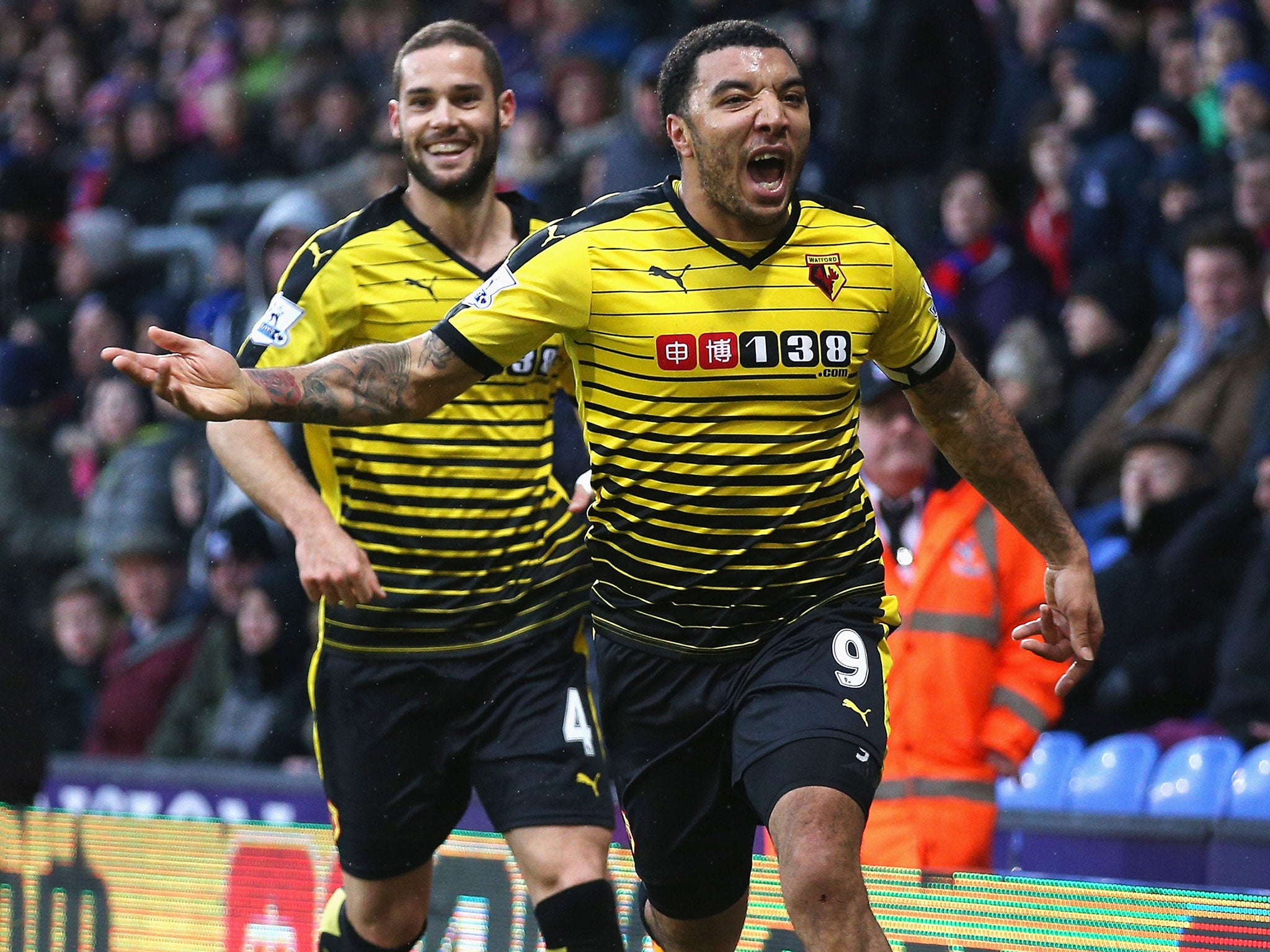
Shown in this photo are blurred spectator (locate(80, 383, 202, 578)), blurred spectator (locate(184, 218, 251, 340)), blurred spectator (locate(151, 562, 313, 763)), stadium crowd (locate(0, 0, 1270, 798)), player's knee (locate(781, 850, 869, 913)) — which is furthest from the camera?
blurred spectator (locate(184, 218, 251, 340))

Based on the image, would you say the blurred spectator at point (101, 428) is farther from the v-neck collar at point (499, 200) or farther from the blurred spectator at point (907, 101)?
the v-neck collar at point (499, 200)

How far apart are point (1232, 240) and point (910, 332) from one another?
4.07 metres

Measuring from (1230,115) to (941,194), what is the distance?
5.01 ft

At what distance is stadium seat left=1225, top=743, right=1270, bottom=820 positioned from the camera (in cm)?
663

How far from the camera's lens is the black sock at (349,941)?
213 inches

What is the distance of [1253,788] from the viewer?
6.68 m

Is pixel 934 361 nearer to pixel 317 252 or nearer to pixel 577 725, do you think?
pixel 577 725

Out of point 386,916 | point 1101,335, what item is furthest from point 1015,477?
point 1101,335

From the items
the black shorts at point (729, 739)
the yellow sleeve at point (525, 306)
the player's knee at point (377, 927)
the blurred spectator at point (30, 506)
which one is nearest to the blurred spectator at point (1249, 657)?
the black shorts at point (729, 739)

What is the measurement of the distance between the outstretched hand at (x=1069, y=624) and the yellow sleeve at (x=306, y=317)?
2.03 m

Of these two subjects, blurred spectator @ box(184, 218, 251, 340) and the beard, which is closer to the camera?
the beard

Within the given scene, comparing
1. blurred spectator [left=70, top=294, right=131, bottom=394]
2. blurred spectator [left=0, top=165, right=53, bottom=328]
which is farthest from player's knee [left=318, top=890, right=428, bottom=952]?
blurred spectator [left=0, top=165, right=53, bottom=328]

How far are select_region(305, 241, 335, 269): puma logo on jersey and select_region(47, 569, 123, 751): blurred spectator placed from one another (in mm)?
6856

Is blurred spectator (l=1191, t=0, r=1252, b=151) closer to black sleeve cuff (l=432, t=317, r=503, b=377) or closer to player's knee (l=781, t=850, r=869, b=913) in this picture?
black sleeve cuff (l=432, t=317, r=503, b=377)
